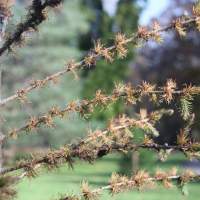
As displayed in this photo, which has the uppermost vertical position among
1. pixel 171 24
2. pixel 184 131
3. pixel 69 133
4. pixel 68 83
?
pixel 68 83

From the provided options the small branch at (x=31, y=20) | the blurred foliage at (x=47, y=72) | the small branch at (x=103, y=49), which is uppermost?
the blurred foliage at (x=47, y=72)

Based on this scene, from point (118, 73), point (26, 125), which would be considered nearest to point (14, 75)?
point (118, 73)

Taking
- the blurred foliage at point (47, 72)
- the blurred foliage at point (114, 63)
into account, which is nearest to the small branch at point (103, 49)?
the blurred foliage at point (47, 72)

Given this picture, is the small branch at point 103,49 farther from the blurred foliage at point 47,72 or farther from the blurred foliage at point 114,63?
the blurred foliage at point 114,63

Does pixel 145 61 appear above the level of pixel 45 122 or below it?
above

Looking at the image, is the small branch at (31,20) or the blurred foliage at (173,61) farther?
the blurred foliage at (173,61)

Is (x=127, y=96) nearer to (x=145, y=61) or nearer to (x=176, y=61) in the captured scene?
(x=176, y=61)

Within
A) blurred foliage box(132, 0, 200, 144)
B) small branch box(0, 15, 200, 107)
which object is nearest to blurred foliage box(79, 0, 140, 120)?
blurred foliage box(132, 0, 200, 144)

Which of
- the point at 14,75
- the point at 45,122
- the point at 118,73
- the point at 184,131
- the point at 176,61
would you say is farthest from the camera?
the point at 176,61

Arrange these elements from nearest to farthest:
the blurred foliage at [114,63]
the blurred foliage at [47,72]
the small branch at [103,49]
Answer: the small branch at [103,49]
the blurred foliage at [47,72]
the blurred foliage at [114,63]

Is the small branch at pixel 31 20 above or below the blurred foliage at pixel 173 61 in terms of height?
below

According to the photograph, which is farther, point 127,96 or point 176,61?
point 176,61
